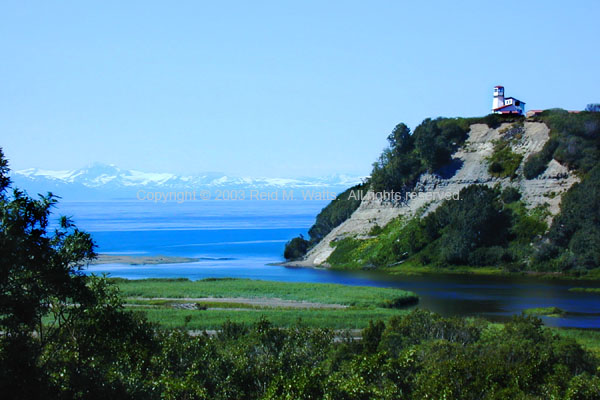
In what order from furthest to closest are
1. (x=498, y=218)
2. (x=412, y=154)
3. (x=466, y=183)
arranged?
1. (x=412, y=154)
2. (x=466, y=183)
3. (x=498, y=218)

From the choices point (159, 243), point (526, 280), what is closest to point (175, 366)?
point (526, 280)

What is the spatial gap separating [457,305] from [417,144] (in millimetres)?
58497

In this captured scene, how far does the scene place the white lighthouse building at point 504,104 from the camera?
115m

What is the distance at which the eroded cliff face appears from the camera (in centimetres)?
9631

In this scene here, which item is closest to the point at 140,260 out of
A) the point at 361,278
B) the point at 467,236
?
the point at 361,278

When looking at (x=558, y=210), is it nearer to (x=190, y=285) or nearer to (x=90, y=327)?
(x=190, y=285)

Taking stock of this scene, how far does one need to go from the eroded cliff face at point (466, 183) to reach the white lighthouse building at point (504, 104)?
165 inches

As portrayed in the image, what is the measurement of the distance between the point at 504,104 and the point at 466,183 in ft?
59.8

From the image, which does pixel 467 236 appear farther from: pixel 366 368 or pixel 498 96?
pixel 366 368

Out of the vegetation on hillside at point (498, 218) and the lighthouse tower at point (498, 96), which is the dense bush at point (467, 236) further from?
the lighthouse tower at point (498, 96)

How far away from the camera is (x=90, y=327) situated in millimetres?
21422

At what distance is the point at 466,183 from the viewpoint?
10600 centimetres

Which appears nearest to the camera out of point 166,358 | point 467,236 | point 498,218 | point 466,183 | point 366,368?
point 366,368

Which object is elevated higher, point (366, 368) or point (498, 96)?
point (498, 96)
